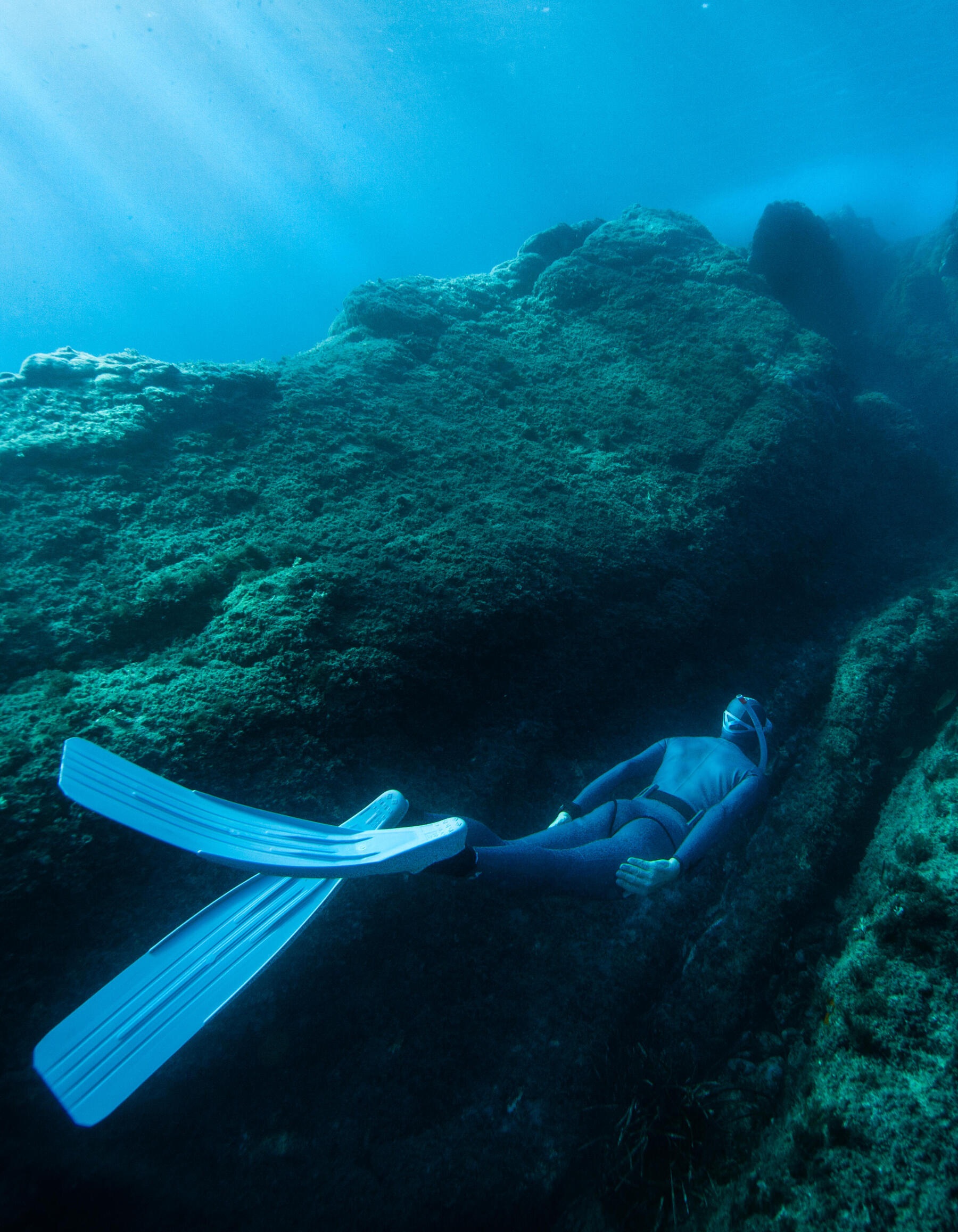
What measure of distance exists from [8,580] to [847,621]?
20.8ft

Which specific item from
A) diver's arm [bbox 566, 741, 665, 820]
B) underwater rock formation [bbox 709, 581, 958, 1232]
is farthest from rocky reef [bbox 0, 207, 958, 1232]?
diver's arm [bbox 566, 741, 665, 820]

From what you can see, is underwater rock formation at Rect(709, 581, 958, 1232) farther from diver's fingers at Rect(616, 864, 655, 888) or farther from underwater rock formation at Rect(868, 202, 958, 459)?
underwater rock formation at Rect(868, 202, 958, 459)

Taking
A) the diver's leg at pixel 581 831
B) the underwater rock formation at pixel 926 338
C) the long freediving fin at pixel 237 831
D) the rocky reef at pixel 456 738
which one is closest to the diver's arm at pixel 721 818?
the diver's leg at pixel 581 831

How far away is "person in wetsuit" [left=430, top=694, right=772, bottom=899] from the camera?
240 cm

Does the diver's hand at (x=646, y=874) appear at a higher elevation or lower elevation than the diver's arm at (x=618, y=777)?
lower

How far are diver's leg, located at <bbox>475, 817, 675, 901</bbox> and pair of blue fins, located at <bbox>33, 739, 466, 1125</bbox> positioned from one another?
0.34 meters

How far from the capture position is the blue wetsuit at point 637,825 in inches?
95.1

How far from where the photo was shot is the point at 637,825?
9.18 ft

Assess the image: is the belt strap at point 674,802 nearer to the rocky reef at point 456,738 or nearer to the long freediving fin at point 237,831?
the rocky reef at point 456,738

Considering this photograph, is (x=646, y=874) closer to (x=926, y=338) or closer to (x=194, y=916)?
(x=194, y=916)

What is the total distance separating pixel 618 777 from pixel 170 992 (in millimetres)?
2392

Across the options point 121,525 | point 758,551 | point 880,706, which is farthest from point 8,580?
point 880,706

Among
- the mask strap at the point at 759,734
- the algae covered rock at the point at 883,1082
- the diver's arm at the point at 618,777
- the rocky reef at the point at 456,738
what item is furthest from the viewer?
the mask strap at the point at 759,734

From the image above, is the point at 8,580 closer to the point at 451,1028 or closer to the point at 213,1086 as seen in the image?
the point at 213,1086
